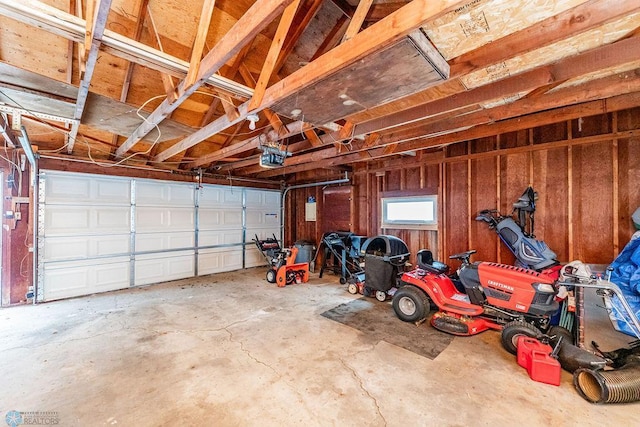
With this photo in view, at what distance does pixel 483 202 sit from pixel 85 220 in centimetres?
698

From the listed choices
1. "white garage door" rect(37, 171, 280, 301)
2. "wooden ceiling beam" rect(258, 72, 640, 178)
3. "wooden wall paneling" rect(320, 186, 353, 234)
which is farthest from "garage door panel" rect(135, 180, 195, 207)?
"wooden ceiling beam" rect(258, 72, 640, 178)

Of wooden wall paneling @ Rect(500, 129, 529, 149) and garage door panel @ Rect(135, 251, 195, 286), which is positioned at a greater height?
wooden wall paneling @ Rect(500, 129, 529, 149)

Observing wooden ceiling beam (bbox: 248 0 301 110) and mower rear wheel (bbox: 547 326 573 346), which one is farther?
mower rear wheel (bbox: 547 326 573 346)

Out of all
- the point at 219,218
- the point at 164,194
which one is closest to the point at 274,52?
the point at 164,194

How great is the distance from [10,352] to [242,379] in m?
2.56

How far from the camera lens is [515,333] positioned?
8.24ft

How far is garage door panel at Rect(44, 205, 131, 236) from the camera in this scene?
4258 millimetres

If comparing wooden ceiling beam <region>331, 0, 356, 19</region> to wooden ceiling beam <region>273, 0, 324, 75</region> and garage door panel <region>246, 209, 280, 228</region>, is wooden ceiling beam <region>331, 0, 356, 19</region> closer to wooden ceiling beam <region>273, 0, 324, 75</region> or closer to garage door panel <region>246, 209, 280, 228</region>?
wooden ceiling beam <region>273, 0, 324, 75</region>

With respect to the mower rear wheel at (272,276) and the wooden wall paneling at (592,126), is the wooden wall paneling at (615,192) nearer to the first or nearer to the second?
the wooden wall paneling at (592,126)

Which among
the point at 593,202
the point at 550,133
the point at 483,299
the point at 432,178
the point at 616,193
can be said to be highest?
the point at 550,133

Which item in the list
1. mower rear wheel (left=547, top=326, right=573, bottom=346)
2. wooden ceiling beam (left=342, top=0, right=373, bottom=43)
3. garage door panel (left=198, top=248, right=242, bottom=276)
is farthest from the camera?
garage door panel (left=198, top=248, right=242, bottom=276)

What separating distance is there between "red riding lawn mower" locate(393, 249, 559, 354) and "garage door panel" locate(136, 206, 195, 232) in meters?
4.83

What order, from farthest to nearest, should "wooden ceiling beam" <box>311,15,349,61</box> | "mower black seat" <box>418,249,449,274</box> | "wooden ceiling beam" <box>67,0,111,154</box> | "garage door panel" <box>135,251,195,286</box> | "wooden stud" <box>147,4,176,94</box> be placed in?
"garage door panel" <box>135,251,195,286</box>, "mower black seat" <box>418,249,449,274</box>, "wooden ceiling beam" <box>311,15,349,61</box>, "wooden stud" <box>147,4,176,94</box>, "wooden ceiling beam" <box>67,0,111,154</box>

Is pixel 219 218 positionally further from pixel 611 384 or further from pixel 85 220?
pixel 611 384
